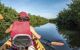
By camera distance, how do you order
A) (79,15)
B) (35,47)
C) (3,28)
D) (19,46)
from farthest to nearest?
(79,15) < (3,28) < (35,47) < (19,46)

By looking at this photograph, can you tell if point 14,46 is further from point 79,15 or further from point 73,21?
point 73,21

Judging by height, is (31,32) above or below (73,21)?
above

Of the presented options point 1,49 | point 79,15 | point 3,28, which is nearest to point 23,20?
point 1,49

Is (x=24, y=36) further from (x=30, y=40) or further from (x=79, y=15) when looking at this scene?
(x=79, y=15)

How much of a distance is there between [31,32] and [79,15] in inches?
1881

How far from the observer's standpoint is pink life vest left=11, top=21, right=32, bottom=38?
9.08 m

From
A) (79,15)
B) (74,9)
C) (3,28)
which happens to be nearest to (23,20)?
(3,28)

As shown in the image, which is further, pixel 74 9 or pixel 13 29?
pixel 74 9

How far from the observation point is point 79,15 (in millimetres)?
56406

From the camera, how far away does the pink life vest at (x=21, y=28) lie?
908 centimetres

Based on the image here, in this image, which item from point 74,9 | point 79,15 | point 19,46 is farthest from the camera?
point 74,9

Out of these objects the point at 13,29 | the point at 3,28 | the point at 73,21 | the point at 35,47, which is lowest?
the point at 73,21

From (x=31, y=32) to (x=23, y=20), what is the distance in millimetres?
447

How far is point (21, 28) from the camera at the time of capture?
30.3 feet
